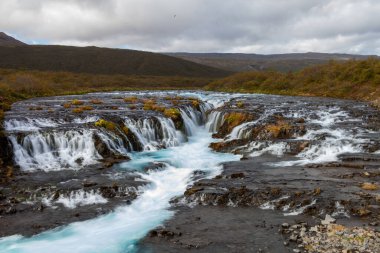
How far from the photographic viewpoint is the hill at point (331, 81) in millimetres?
56938

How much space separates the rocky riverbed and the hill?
21213 mm

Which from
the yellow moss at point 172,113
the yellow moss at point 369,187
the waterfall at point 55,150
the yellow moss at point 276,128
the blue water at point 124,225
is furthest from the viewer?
the yellow moss at point 172,113

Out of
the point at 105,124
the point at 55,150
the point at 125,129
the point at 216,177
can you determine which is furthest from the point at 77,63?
the point at 216,177

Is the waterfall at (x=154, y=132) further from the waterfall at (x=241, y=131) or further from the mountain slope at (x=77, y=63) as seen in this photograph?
the mountain slope at (x=77, y=63)

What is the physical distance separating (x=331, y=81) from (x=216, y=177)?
51.0 m

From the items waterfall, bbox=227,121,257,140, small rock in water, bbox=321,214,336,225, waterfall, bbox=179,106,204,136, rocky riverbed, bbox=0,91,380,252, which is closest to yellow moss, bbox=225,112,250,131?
rocky riverbed, bbox=0,91,380,252

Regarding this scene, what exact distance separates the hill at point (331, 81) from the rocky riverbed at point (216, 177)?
69.6ft

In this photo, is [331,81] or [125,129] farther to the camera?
[331,81]

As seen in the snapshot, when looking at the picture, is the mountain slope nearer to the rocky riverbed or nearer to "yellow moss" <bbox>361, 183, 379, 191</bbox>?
the rocky riverbed

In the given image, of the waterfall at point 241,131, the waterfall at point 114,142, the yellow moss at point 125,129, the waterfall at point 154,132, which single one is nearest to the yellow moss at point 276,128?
the waterfall at point 241,131

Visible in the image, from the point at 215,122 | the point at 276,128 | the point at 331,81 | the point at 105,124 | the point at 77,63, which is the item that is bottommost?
the point at 215,122

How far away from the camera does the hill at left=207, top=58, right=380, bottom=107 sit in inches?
2242

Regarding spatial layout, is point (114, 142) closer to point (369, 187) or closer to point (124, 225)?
point (124, 225)

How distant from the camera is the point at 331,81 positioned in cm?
Result: 6550
